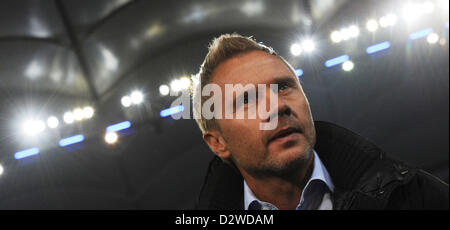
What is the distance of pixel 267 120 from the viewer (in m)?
0.70

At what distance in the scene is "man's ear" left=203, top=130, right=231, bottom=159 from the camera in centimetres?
83

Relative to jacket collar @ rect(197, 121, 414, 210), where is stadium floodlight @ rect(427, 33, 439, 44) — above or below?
above

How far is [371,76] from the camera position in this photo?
2.38 metres

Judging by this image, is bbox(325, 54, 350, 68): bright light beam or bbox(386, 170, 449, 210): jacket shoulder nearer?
bbox(386, 170, 449, 210): jacket shoulder

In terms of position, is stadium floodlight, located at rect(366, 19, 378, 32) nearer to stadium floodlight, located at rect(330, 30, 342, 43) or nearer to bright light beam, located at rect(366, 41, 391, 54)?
bright light beam, located at rect(366, 41, 391, 54)

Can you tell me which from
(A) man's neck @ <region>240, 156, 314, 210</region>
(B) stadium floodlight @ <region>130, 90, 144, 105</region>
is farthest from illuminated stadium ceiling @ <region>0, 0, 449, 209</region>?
(A) man's neck @ <region>240, 156, 314, 210</region>

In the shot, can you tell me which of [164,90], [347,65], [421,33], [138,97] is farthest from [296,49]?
[421,33]

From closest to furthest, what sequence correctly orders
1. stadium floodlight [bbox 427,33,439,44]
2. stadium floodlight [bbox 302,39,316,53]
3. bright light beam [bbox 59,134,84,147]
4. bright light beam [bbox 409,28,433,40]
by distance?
1. stadium floodlight [bbox 302,39,316,53]
2. bright light beam [bbox 59,134,84,147]
3. bright light beam [bbox 409,28,433,40]
4. stadium floodlight [bbox 427,33,439,44]

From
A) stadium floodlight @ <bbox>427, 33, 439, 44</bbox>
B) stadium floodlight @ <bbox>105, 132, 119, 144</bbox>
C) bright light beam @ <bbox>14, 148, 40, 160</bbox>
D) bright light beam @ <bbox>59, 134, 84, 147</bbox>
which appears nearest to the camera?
bright light beam @ <bbox>14, 148, 40, 160</bbox>

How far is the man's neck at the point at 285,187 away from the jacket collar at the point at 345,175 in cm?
8

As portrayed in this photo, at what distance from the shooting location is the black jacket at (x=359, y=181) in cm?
68
